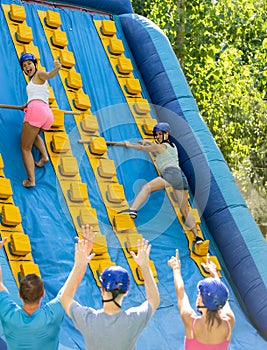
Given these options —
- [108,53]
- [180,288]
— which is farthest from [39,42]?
[180,288]

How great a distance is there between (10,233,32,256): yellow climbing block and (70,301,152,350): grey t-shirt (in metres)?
2.42

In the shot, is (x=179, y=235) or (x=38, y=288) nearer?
(x=38, y=288)

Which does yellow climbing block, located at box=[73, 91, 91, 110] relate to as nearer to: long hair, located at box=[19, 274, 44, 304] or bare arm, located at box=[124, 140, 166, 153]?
bare arm, located at box=[124, 140, 166, 153]

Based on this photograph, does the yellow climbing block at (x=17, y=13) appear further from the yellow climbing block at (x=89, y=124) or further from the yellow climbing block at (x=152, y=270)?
the yellow climbing block at (x=152, y=270)

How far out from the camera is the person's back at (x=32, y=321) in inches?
166

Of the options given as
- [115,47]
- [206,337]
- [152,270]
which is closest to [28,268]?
[152,270]

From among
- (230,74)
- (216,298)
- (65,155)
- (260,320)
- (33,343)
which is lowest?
(230,74)

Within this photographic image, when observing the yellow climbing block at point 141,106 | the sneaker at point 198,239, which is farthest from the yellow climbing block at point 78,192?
the yellow climbing block at point 141,106

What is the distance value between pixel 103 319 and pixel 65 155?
3.65m

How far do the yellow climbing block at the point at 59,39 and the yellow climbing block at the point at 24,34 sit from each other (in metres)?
0.28

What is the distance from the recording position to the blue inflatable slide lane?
272 inches

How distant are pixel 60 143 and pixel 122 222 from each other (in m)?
0.90

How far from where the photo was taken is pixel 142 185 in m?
7.97

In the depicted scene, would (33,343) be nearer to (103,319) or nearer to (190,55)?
(103,319)
